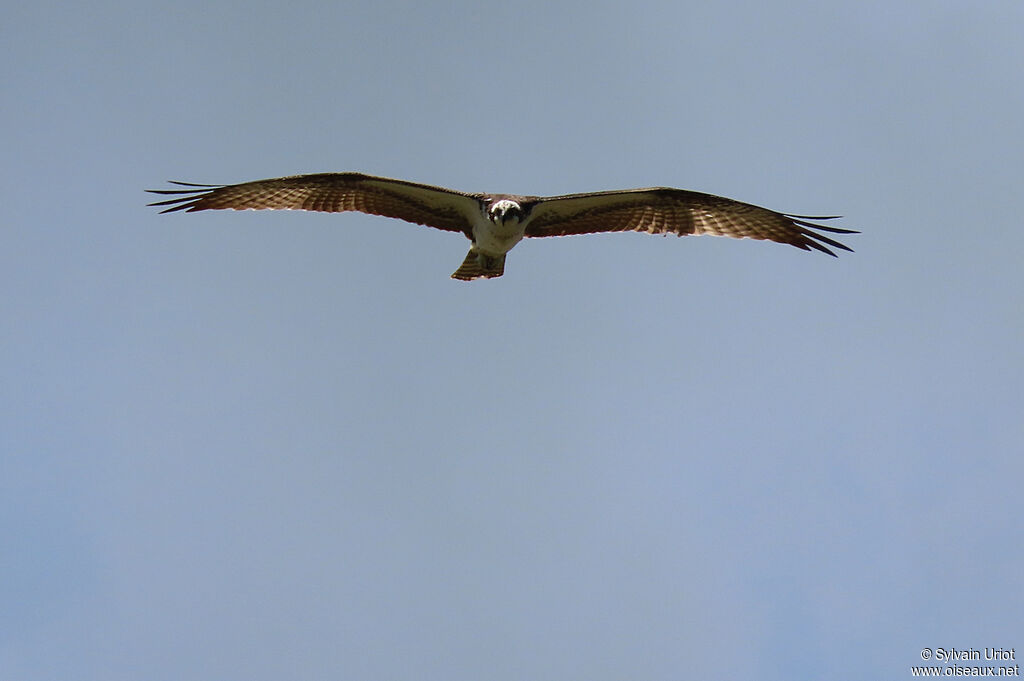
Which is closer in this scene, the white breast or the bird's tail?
the white breast

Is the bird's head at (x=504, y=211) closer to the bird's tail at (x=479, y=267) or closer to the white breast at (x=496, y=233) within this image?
the white breast at (x=496, y=233)

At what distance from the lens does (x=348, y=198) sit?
15.0m

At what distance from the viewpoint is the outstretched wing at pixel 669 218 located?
591 inches

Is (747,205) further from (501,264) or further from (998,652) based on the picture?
(998,652)

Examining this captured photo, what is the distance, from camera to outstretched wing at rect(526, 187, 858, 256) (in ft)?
49.3

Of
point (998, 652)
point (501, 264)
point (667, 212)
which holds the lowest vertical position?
point (998, 652)

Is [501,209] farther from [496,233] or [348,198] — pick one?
[348,198]

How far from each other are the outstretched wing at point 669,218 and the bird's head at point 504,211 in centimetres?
68

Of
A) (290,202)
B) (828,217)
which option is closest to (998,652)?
(828,217)

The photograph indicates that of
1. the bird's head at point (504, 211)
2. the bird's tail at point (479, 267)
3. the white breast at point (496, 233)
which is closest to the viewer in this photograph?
the bird's head at point (504, 211)

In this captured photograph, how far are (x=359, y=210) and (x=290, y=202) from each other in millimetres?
1048

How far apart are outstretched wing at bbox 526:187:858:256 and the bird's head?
2.23ft

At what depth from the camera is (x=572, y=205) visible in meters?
15.0

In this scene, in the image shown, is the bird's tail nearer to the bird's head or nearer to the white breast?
the white breast
